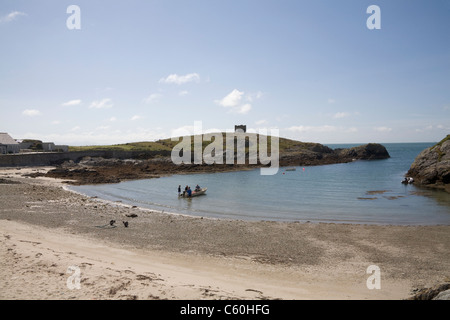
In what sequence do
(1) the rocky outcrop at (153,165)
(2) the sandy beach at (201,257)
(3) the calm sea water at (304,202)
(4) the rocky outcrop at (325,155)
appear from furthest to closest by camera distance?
(4) the rocky outcrop at (325,155) < (1) the rocky outcrop at (153,165) < (3) the calm sea water at (304,202) < (2) the sandy beach at (201,257)

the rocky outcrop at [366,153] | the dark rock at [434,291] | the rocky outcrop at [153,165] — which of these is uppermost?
the rocky outcrop at [366,153]

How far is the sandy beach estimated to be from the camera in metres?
10.9

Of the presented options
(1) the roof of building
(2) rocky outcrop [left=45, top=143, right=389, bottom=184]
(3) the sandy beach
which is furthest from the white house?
(3) the sandy beach

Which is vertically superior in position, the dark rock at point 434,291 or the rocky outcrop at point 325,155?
the rocky outcrop at point 325,155

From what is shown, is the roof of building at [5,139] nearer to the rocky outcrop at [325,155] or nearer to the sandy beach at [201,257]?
the sandy beach at [201,257]

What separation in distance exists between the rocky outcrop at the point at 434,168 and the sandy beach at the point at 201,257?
100ft

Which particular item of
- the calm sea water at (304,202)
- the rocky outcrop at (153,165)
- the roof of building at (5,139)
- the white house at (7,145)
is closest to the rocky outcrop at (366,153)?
the rocky outcrop at (153,165)

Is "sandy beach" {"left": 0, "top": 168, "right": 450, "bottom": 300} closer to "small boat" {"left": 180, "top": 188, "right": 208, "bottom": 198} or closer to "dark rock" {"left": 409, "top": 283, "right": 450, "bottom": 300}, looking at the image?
"dark rock" {"left": 409, "top": 283, "right": 450, "bottom": 300}

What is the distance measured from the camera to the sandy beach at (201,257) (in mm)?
10930

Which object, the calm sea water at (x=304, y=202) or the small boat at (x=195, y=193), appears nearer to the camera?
the calm sea water at (x=304, y=202)

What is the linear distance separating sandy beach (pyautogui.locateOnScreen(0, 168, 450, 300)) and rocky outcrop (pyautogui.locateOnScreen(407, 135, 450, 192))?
30.6 m

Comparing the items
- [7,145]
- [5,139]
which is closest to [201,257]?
[7,145]

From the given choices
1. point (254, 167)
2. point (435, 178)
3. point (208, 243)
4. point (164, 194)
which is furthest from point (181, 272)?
point (254, 167)
